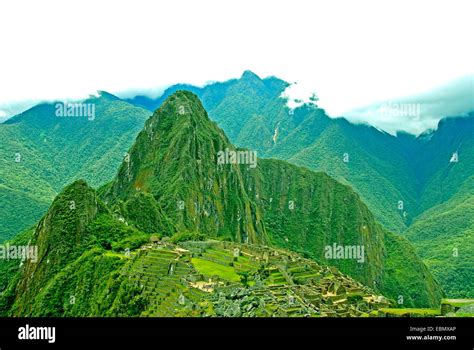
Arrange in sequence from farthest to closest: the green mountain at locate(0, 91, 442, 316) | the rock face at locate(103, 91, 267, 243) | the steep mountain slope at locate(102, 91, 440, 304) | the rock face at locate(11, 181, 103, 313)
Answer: the steep mountain slope at locate(102, 91, 440, 304) < the rock face at locate(103, 91, 267, 243) < the rock face at locate(11, 181, 103, 313) < the green mountain at locate(0, 91, 442, 316)

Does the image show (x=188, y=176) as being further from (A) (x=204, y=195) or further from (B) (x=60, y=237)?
(B) (x=60, y=237)

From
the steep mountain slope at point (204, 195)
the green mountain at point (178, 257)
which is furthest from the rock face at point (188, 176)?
the green mountain at point (178, 257)

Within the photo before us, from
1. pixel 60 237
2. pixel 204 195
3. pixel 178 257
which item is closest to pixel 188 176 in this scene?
pixel 204 195

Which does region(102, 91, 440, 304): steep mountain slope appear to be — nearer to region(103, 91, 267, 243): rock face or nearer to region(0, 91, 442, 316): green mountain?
region(103, 91, 267, 243): rock face

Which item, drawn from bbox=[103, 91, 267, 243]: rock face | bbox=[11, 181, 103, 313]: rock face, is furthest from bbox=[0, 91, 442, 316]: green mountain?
bbox=[103, 91, 267, 243]: rock face

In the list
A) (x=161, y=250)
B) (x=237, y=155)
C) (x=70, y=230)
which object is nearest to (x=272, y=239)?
(x=237, y=155)

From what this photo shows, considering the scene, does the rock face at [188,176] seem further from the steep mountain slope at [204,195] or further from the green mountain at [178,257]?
the green mountain at [178,257]

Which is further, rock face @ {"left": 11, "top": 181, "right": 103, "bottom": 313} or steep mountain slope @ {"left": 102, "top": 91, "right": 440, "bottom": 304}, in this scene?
steep mountain slope @ {"left": 102, "top": 91, "right": 440, "bottom": 304}

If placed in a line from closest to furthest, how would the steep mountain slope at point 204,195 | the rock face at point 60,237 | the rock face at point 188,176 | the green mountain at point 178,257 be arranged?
the green mountain at point 178,257 < the rock face at point 60,237 < the rock face at point 188,176 < the steep mountain slope at point 204,195
